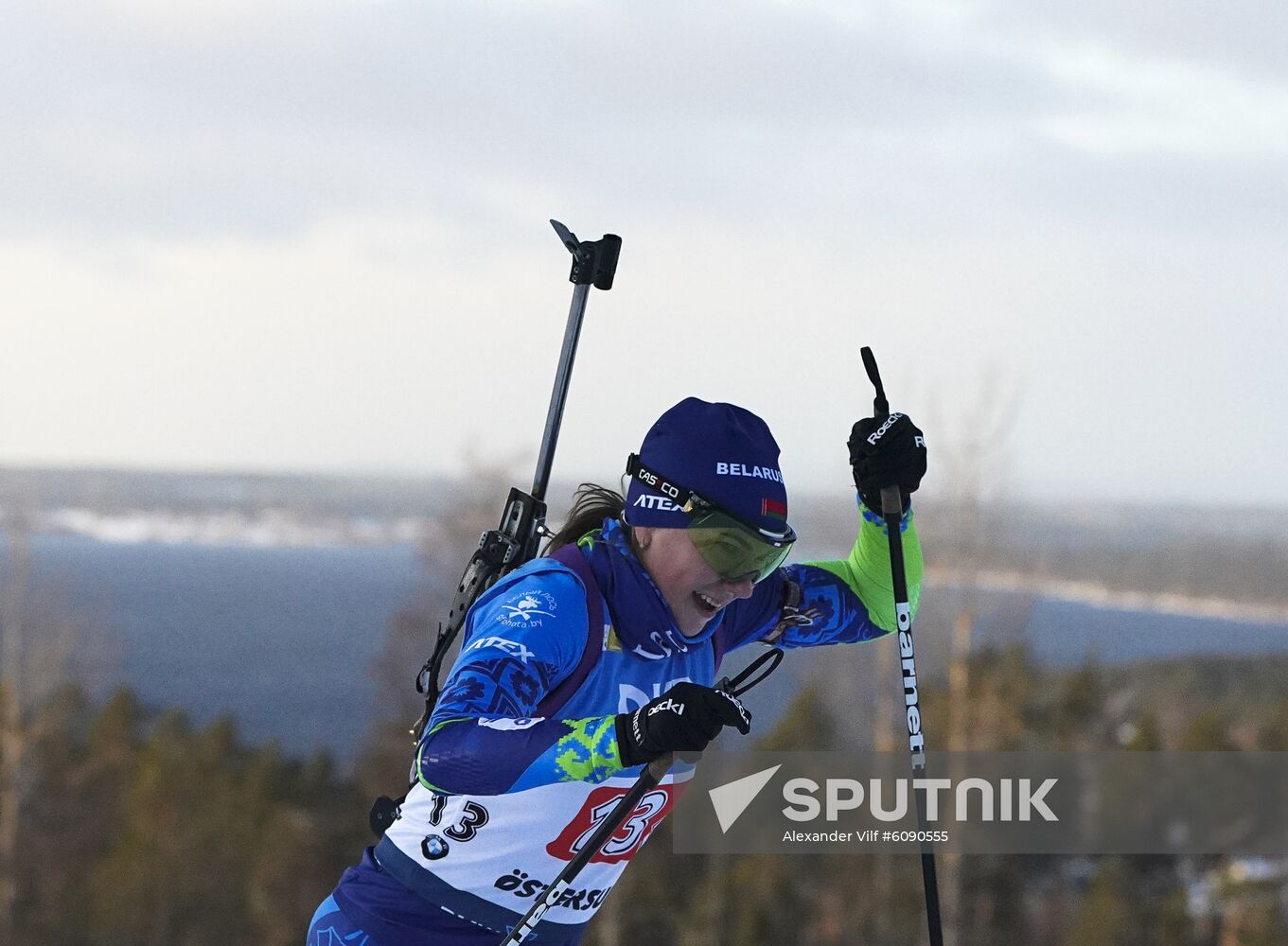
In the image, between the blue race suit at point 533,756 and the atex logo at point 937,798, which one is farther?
the atex logo at point 937,798

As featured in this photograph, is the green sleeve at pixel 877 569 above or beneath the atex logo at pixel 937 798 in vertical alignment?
above

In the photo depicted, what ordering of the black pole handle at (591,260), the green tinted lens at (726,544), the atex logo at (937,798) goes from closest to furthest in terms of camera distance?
the green tinted lens at (726,544) < the black pole handle at (591,260) < the atex logo at (937,798)

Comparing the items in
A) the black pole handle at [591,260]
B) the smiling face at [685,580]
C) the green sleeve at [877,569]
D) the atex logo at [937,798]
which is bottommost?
the atex logo at [937,798]

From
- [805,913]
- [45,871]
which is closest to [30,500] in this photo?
[45,871]

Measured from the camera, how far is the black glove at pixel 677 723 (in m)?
2.05

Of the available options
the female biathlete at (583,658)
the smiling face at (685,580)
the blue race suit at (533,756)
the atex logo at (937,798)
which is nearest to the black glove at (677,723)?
the blue race suit at (533,756)

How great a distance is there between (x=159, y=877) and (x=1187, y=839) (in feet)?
73.4

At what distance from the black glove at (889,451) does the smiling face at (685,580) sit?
0.57 m

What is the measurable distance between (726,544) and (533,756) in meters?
0.64

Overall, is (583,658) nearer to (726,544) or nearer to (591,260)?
(726,544)

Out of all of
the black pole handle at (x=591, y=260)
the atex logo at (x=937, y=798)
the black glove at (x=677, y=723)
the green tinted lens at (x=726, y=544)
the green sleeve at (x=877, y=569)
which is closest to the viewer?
the black glove at (x=677, y=723)

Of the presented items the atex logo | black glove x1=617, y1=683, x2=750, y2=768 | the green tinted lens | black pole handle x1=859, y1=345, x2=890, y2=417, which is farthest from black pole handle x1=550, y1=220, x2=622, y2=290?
the atex logo

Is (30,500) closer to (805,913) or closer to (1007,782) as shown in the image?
(805,913)

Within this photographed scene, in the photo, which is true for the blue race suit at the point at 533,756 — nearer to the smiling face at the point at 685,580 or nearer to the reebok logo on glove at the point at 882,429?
the smiling face at the point at 685,580
